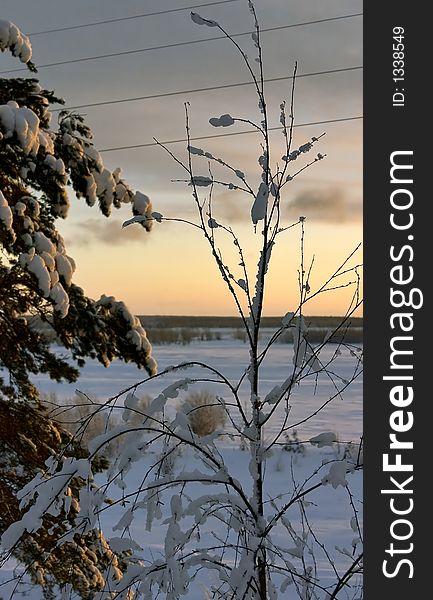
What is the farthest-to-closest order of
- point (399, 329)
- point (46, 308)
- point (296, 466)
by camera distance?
1. point (296, 466)
2. point (46, 308)
3. point (399, 329)

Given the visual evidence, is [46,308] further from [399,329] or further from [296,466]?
[296,466]

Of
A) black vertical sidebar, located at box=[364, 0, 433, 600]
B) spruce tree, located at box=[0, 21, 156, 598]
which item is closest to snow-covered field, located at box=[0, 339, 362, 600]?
black vertical sidebar, located at box=[364, 0, 433, 600]

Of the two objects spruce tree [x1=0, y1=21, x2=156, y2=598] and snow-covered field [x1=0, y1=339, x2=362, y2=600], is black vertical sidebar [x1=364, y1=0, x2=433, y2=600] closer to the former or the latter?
snow-covered field [x1=0, y1=339, x2=362, y2=600]

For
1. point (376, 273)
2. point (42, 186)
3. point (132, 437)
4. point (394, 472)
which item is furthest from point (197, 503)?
point (42, 186)

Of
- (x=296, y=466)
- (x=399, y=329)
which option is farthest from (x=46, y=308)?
(x=296, y=466)

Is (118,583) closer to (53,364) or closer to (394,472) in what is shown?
(394,472)

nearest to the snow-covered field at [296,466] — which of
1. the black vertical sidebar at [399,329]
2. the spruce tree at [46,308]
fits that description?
the black vertical sidebar at [399,329]

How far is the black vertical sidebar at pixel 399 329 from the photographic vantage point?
7.84ft

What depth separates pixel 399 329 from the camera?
2.44 meters

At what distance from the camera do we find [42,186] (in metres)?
6.63

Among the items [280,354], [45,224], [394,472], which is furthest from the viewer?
[280,354]

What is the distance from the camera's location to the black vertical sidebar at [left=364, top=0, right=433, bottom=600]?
239 centimetres

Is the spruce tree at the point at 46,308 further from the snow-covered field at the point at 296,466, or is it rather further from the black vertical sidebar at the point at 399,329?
the black vertical sidebar at the point at 399,329

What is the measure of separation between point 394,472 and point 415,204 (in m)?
0.95
